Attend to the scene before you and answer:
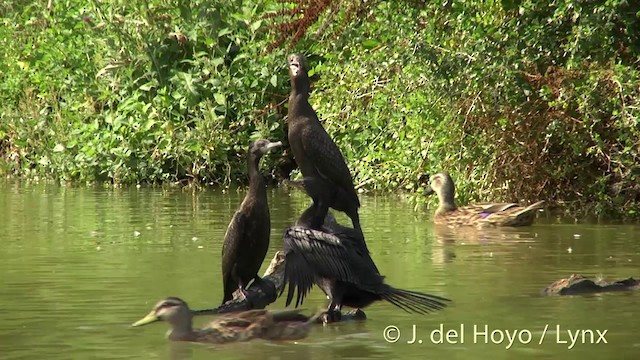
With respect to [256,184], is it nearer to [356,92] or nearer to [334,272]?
[334,272]

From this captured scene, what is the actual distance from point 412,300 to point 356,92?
8.28m

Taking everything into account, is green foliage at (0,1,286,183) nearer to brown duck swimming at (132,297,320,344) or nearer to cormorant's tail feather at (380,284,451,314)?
cormorant's tail feather at (380,284,451,314)

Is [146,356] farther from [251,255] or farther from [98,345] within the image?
[251,255]

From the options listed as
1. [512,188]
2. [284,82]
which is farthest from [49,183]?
[512,188]

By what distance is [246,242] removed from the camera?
386 inches

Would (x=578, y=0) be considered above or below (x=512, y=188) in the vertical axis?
above

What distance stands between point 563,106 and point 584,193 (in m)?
1.95

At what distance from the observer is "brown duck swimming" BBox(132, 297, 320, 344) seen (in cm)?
858

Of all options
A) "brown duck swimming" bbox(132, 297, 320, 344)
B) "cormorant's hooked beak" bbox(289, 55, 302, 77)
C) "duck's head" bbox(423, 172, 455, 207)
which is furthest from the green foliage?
"brown duck swimming" bbox(132, 297, 320, 344)

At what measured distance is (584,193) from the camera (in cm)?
1600

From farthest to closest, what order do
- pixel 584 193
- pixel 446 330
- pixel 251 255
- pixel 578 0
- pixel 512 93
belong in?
pixel 584 193 → pixel 512 93 → pixel 578 0 → pixel 251 255 → pixel 446 330

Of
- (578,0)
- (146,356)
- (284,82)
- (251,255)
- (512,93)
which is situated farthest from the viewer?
(284,82)

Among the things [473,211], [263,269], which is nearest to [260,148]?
[263,269]

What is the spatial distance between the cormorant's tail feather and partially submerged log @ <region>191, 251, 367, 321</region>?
0.80ft
